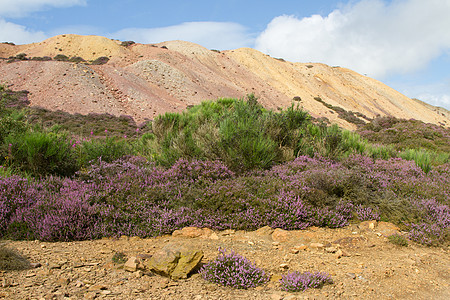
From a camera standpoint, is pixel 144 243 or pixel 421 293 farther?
pixel 144 243

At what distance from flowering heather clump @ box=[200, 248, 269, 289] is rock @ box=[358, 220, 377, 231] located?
8.25 feet

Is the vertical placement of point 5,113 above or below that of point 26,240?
above

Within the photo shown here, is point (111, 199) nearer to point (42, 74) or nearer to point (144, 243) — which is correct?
point (144, 243)

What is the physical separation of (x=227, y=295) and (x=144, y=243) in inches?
67.3

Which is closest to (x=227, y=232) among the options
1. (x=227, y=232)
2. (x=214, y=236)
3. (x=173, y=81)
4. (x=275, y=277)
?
(x=227, y=232)

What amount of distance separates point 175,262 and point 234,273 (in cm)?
67

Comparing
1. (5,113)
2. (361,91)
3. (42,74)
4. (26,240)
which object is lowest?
(26,240)

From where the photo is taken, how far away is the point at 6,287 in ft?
9.09

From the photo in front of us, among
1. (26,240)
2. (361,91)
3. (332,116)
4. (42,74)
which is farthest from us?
(361,91)

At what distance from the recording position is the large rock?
3.23 m

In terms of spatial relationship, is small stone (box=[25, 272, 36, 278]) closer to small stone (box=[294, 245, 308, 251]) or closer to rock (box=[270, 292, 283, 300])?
rock (box=[270, 292, 283, 300])

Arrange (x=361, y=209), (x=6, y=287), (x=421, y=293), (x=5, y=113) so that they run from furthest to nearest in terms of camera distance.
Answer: (x=5, y=113)
(x=361, y=209)
(x=421, y=293)
(x=6, y=287)

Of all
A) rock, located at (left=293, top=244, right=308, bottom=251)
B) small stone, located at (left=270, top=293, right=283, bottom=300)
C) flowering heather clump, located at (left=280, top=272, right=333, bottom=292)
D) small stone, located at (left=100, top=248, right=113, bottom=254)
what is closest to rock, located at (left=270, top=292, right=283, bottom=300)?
small stone, located at (left=270, top=293, right=283, bottom=300)

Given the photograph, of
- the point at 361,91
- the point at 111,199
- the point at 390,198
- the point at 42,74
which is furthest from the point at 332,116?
the point at 111,199
